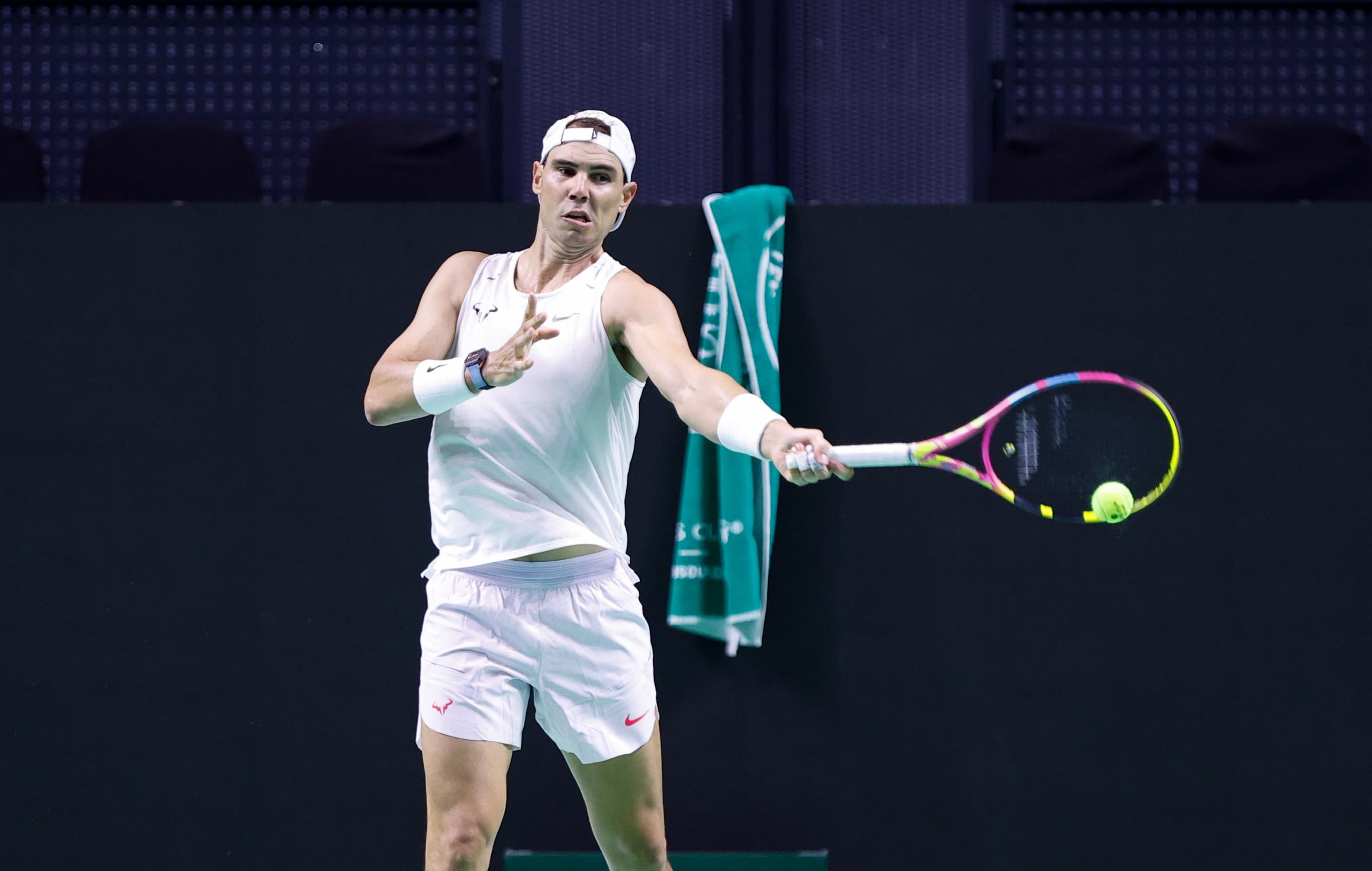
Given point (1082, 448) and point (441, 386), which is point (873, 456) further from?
point (441, 386)

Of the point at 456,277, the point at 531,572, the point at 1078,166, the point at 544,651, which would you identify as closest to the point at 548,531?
the point at 531,572

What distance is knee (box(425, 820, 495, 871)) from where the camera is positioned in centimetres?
261

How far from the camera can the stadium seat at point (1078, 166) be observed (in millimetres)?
4461

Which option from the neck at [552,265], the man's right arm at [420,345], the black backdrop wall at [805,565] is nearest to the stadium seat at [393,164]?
the black backdrop wall at [805,565]

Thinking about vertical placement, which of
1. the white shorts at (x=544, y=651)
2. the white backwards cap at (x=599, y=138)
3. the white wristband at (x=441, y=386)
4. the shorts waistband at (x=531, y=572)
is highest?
the white backwards cap at (x=599, y=138)

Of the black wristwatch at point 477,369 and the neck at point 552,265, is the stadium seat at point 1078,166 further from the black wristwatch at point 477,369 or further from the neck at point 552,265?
the black wristwatch at point 477,369

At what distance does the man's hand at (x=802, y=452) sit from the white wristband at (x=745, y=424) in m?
0.04

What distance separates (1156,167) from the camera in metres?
4.48

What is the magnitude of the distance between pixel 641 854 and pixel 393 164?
263cm

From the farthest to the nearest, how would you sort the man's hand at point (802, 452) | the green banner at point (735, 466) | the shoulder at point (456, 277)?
the green banner at point (735, 466) < the shoulder at point (456, 277) < the man's hand at point (802, 452)

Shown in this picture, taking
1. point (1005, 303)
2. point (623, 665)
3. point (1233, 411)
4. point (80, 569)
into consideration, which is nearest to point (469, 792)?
point (623, 665)

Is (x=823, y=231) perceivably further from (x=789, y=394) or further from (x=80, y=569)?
(x=80, y=569)

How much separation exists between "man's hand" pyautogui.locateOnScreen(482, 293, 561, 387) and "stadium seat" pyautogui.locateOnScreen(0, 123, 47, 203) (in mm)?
2832

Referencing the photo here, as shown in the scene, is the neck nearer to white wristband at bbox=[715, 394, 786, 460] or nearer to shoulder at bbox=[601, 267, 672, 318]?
shoulder at bbox=[601, 267, 672, 318]
